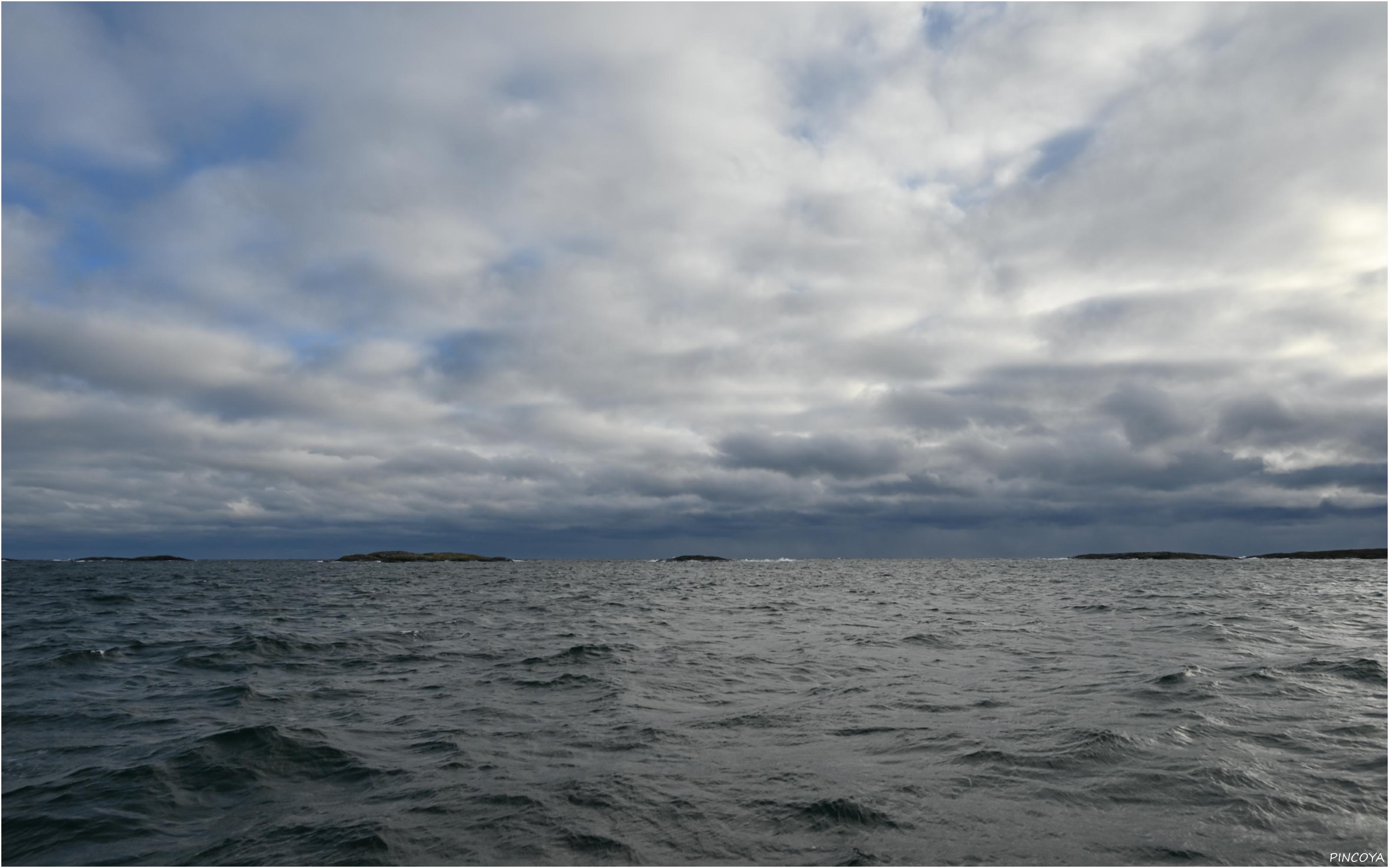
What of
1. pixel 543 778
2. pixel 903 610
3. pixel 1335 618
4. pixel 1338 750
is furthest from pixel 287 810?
pixel 1335 618

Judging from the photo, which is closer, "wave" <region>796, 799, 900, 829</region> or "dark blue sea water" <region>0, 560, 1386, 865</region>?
"dark blue sea water" <region>0, 560, 1386, 865</region>

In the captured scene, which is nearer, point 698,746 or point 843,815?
point 843,815

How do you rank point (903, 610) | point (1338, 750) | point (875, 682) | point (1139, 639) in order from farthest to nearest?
1. point (903, 610)
2. point (1139, 639)
3. point (875, 682)
4. point (1338, 750)

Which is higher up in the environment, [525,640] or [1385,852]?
[1385,852]

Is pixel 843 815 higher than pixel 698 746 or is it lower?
higher

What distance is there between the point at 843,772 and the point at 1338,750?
9.81 m

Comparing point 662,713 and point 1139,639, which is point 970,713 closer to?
point 662,713

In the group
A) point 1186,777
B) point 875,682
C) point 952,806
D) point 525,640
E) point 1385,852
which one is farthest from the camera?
point 525,640

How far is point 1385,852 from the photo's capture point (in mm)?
9789

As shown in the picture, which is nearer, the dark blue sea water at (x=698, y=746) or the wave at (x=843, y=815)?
the dark blue sea water at (x=698, y=746)

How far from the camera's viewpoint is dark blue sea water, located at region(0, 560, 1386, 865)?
1062cm

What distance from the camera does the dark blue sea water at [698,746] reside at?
418 inches

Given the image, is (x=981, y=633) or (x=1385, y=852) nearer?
(x=1385, y=852)

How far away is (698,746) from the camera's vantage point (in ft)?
50.4
